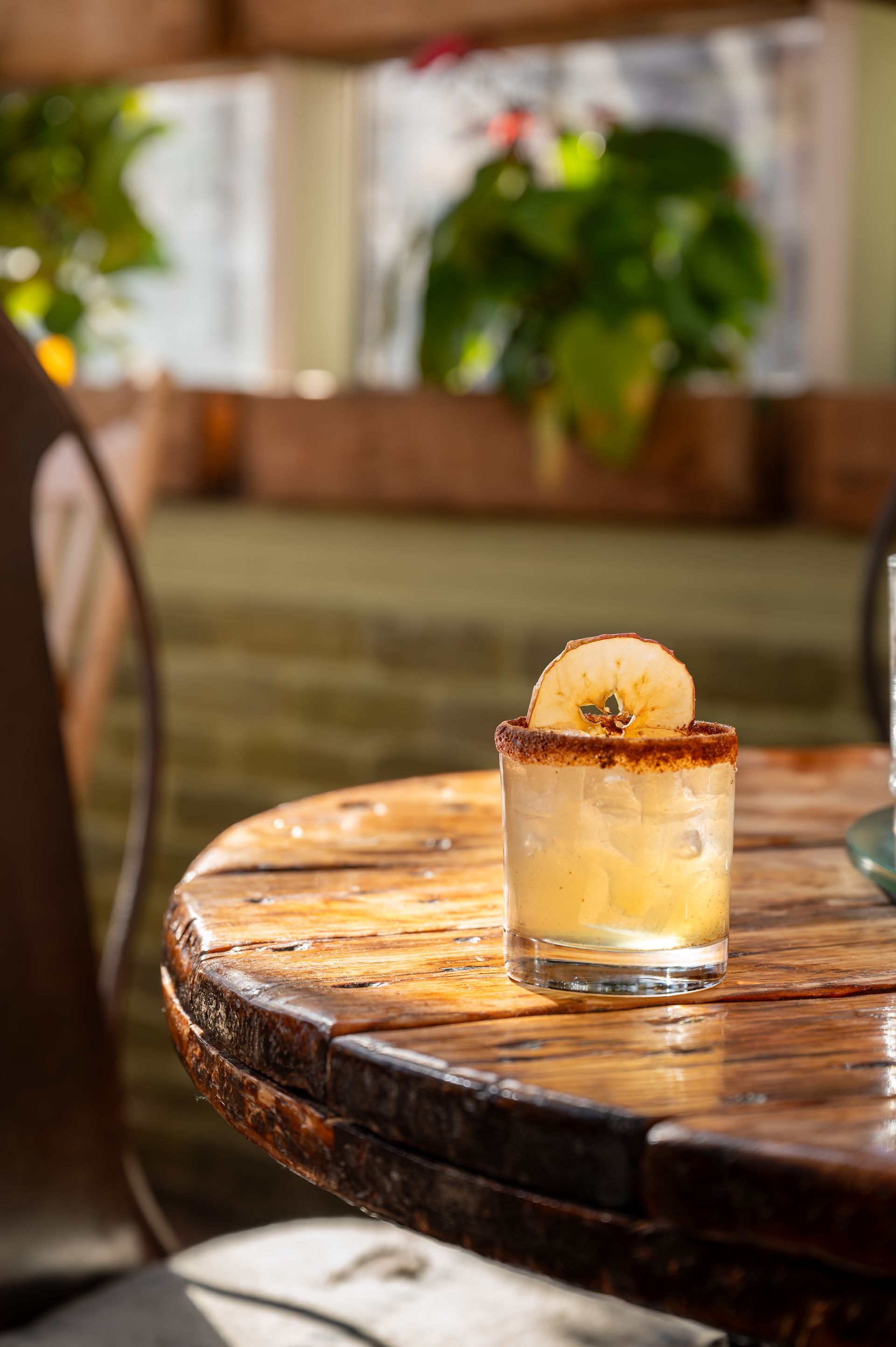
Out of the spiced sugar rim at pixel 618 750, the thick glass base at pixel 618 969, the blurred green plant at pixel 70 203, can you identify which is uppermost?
the blurred green plant at pixel 70 203

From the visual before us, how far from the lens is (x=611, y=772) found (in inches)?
21.6

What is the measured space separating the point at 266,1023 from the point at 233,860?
24cm

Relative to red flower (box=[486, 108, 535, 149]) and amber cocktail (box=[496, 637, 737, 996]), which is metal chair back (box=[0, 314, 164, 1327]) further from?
red flower (box=[486, 108, 535, 149])

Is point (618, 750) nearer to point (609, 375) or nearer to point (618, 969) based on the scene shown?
point (618, 969)

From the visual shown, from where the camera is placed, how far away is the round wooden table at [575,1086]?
42 centimetres

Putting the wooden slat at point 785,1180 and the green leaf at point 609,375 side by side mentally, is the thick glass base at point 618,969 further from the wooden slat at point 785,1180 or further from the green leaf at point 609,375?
the green leaf at point 609,375

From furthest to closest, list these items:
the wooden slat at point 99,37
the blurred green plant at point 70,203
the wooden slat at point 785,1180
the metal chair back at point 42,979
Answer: the blurred green plant at point 70,203 → the wooden slat at point 99,37 → the metal chair back at point 42,979 → the wooden slat at point 785,1180

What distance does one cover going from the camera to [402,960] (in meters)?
0.61

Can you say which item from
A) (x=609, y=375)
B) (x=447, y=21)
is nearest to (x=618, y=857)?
(x=609, y=375)

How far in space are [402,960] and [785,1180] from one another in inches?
8.6

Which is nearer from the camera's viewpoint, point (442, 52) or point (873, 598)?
point (873, 598)

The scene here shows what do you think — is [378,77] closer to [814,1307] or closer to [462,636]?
[462,636]

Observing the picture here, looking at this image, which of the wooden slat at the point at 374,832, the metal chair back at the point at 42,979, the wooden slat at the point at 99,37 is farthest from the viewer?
the wooden slat at the point at 99,37

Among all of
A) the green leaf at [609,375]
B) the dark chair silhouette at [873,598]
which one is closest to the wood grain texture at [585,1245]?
the dark chair silhouette at [873,598]
